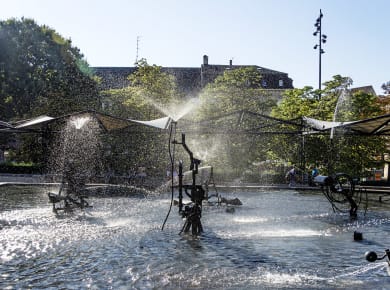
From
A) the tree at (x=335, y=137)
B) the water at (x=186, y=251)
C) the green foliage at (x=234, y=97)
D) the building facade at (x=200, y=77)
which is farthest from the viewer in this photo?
the building facade at (x=200, y=77)

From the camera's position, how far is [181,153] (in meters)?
34.4

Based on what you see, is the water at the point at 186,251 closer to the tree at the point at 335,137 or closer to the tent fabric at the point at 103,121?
the tent fabric at the point at 103,121

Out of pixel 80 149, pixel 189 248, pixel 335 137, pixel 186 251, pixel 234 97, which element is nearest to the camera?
pixel 186 251

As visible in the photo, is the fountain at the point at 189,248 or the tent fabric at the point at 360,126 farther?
the tent fabric at the point at 360,126

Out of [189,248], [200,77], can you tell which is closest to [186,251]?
[189,248]

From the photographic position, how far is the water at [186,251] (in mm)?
7461

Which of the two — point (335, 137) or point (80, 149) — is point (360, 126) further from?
point (80, 149)

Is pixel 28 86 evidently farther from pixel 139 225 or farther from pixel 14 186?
pixel 139 225

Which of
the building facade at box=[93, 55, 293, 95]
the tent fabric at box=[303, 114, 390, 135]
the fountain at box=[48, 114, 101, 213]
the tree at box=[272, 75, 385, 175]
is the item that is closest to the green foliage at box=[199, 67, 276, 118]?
the tree at box=[272, 75, 385, 175]

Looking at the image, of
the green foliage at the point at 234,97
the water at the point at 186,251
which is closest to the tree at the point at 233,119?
the green foliage at the point at 234,97

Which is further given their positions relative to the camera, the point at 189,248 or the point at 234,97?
the point at 234,97

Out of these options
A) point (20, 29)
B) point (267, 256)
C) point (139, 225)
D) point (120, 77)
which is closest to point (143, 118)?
point (20, 29)

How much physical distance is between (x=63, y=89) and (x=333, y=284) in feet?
121

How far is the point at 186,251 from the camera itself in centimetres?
962
